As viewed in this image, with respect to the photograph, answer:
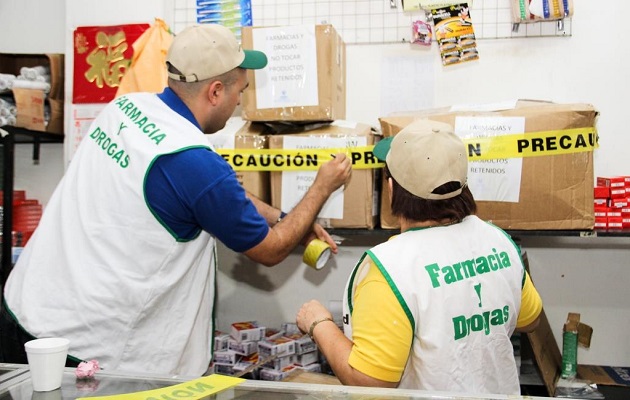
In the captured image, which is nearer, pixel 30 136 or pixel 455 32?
pixel 455 32

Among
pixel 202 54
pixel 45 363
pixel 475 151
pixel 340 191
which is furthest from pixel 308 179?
pixel 45 363

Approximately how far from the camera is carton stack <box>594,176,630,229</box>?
209cm

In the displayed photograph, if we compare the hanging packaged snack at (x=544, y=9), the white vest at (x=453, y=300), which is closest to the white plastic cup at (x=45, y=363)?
the white vest at (x=453, y=300)

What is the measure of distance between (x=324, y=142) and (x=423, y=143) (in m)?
0.95

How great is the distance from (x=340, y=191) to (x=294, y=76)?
0.49 meters

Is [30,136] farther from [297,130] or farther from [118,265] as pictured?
[118,265]

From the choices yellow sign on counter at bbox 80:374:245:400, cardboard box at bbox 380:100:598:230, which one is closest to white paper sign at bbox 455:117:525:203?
cardboard box at bbox 380:100:598:230

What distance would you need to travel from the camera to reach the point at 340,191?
2.21 m

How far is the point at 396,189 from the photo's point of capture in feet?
4.43

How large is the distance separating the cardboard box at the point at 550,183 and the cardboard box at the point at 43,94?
198cm

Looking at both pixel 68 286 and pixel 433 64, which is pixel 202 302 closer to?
pixel 68 286

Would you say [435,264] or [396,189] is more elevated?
[396,189]

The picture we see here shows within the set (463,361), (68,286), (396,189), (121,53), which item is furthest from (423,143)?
(121,53)

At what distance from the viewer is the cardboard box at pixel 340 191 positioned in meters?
2.18
